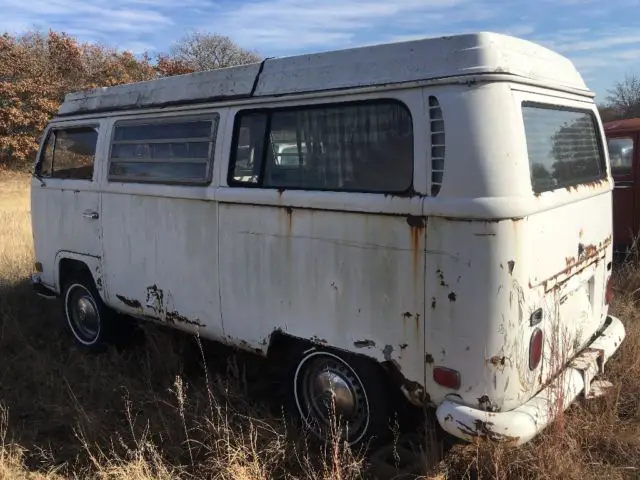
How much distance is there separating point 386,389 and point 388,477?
471 millimetres

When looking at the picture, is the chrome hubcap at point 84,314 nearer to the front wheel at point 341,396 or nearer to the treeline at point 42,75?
the front wheel at point 341,396

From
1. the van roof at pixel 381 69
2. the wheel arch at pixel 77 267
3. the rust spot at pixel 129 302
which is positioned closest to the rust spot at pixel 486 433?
the van roof at pixel 381 69

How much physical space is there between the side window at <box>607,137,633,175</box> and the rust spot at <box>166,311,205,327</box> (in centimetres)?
619

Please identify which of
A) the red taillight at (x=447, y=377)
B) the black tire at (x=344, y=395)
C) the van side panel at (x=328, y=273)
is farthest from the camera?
the black tire at (x=344, y=395)

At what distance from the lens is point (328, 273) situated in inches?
129

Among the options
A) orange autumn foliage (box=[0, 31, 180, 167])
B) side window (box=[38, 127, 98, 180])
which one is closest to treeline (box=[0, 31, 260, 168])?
orange autumn foliage (box=[0, 31, 180, 167])

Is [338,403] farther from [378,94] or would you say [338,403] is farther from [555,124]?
[555,124]

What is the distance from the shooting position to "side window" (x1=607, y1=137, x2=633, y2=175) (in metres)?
7.68

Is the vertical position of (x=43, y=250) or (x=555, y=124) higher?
(x=555, y=124)

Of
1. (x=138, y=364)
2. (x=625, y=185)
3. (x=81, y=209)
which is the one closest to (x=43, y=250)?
(x=81, y=209)

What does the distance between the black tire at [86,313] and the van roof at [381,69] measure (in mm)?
1930

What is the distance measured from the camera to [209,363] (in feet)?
15.8

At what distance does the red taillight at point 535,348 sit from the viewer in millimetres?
2938

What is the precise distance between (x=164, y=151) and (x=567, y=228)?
111 inches
